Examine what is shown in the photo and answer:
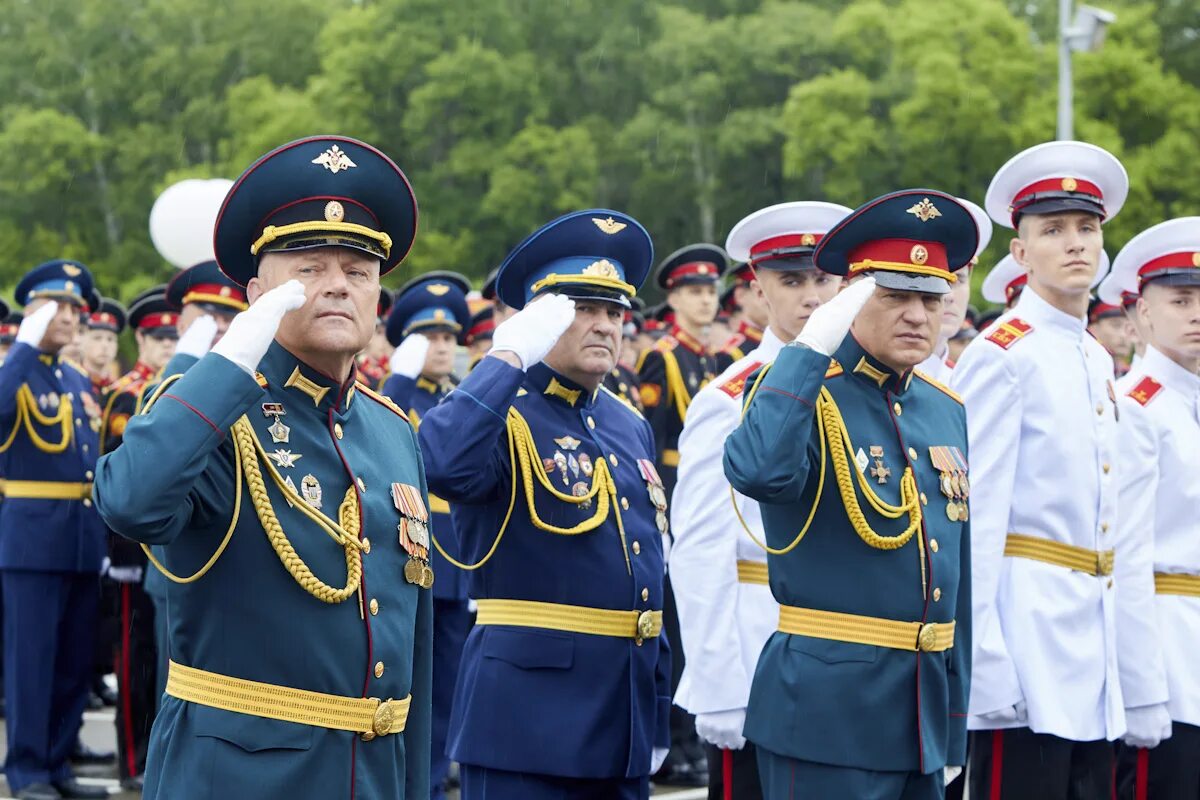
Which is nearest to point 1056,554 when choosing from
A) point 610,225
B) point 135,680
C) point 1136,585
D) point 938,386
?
point 1136,585

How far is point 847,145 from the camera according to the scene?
30812 millimetres

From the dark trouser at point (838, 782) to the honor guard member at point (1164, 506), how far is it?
158cm

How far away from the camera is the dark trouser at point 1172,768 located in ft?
20.4

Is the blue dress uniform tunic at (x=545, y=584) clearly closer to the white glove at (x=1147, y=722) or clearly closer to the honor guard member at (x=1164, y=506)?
the white glove at (x=1147, y=722)

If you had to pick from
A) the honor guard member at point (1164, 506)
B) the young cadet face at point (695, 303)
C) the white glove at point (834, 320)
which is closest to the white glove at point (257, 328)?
the white glove at point (834, 320)

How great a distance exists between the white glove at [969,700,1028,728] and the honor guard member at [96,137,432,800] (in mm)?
2380

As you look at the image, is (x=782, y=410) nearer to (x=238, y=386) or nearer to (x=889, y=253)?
(x=889, y=253)

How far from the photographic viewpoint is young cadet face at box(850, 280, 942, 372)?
4.80m

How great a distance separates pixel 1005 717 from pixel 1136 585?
84cm

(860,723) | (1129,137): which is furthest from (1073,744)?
(1129,137)

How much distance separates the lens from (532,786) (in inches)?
194

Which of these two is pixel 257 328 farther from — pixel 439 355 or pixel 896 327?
pixel 439 355

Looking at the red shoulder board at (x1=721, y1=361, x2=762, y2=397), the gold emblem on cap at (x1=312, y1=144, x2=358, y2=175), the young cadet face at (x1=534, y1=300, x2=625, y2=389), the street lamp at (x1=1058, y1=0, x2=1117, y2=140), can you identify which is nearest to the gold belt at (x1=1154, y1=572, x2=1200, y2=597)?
the red shoulder board at (x1=721, y1=361, x2=762, y2=397)

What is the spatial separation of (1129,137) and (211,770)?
27.9m
